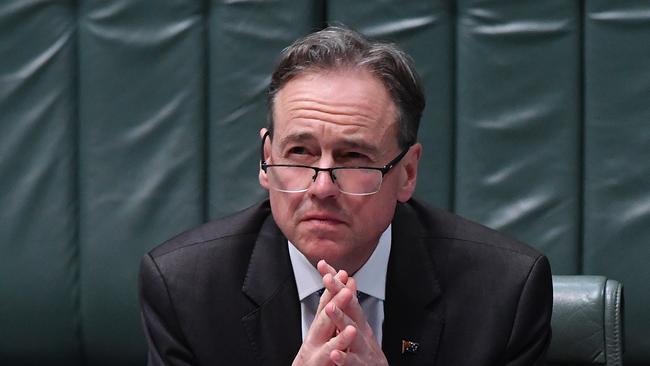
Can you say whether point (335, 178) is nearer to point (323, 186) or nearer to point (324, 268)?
point (323, 186)

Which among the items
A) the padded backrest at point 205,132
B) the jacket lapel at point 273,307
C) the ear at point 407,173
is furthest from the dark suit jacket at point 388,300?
the padded backrest at point 205,132

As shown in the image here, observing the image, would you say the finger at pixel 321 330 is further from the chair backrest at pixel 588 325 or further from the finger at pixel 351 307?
the chair backrest at pixel 588 325

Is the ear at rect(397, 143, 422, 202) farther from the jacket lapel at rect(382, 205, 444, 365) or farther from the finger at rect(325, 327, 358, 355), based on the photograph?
the finger at rect(325, 327, 358, 355)

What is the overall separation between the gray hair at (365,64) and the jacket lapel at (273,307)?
23 centimetres

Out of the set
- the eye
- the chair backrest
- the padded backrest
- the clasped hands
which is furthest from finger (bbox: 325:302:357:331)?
the padded backrest

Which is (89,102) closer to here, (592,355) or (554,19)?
(554,19)

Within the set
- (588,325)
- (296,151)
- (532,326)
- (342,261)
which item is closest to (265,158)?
(296,151)

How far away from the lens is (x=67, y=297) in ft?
9.09

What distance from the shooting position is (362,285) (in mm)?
2043

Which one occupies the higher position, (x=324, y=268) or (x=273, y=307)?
(x=324, y=268)

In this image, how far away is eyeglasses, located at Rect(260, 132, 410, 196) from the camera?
73.8 inches

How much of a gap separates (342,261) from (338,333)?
0.60 ft

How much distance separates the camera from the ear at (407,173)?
2.00 meters

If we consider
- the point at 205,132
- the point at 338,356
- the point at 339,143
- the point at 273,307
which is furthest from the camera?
the point at 205,132
